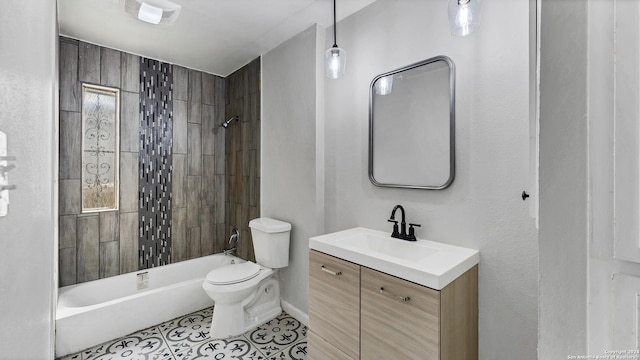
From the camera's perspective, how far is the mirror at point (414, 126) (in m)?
1.58

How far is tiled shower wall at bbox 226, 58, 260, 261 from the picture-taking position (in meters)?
2.93

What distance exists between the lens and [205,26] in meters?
2.29

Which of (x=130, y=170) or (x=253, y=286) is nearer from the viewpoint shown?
(x=253, y=286)

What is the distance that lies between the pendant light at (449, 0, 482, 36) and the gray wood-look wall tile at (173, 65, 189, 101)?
2.82 m

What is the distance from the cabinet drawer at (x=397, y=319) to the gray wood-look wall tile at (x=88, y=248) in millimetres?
2600

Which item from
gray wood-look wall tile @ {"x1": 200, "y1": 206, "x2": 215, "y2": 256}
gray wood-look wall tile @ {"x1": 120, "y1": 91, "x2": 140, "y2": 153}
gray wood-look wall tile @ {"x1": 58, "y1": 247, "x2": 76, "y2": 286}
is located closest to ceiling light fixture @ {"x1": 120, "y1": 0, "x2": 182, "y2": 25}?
gray wood-look wall tile @ {"x1": 120, "y1": 91, "x2": 140, "y2": 153}

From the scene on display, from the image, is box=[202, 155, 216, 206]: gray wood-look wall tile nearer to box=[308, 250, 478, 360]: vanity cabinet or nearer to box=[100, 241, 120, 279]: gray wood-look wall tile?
box=[100, 241, 120, 279]: gray wood-look wall tile

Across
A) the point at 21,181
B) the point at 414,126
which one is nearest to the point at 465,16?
the point at 414,126

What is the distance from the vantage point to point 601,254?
419mm

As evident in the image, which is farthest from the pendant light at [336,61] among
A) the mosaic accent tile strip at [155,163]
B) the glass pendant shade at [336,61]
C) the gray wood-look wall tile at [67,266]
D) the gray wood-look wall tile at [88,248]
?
the gray wood-look wall tile at [67,266]

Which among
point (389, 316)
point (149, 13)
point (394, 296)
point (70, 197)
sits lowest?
point (389, 316)

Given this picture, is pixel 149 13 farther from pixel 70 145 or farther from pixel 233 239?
pixel 233 239

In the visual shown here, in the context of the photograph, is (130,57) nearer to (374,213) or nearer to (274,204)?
(274,204)

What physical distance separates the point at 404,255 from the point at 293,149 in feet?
4.32
